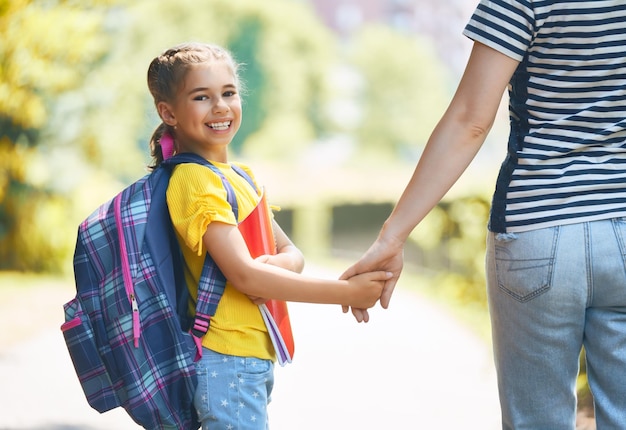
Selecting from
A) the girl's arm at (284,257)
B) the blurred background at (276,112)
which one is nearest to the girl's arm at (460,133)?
the girl's arm at (284,257)

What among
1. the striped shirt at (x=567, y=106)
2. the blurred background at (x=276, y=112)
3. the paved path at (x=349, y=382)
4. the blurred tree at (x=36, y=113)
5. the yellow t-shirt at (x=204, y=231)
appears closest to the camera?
the striped shirt at (x=567, y=106)

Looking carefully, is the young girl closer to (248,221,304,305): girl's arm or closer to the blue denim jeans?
(248,221,304,305): girl's arm

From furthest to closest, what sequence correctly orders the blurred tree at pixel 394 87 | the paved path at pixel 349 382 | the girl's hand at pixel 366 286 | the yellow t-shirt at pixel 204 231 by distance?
the blurred tree at pixel 394 87 → the paved path at pixel 349 382 → the girl's hand at pixel 366 286 → the yellow t-shirt at pixel 204 231

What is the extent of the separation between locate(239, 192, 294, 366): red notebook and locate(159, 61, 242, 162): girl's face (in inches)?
7.7

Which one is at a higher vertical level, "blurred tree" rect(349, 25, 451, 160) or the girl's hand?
"blurred tree" rect(349, 25, 451, 160)

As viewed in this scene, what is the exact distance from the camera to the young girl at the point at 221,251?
7.18ft

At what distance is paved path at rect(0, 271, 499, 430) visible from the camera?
15.4 ft

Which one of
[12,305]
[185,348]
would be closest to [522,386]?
[185,348]

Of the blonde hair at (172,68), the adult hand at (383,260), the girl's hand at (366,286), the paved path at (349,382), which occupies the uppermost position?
the blonde hair at (172,68)

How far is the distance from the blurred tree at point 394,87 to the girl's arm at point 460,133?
13687 millimetres

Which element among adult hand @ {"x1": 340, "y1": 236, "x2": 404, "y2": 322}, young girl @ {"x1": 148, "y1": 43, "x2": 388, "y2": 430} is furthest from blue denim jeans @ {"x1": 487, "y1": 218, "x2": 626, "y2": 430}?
young girl @ {"x1": 148, "y1": 43, "x2": 388, "y2": 430}

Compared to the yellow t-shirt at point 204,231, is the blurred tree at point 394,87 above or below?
above

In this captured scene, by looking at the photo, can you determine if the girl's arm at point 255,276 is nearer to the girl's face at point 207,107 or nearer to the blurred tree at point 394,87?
the girl's face at point 207,107

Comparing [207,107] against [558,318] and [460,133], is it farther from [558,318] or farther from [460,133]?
[558,318]
